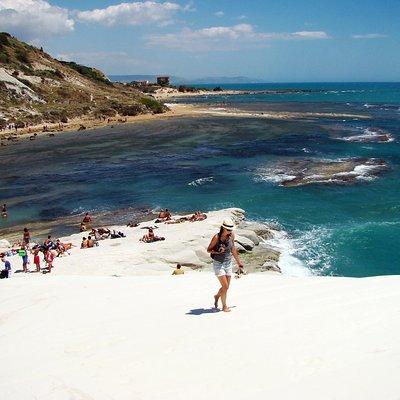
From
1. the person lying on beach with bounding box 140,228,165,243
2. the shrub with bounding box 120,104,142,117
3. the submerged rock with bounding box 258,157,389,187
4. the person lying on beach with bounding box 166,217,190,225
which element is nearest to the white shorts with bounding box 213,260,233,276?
the person lying on beach with bounding box 140,228,165,243

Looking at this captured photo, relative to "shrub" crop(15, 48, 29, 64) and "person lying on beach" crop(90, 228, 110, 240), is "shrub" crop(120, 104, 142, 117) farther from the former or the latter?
"person lying on beach" crop(90, 228, 110, 240)

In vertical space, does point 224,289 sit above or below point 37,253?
above

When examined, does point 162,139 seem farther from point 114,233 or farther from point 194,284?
point 194,284

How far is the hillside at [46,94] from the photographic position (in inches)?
3078

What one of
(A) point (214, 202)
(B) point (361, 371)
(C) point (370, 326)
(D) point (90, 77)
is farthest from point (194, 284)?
(D) point (90, 77)

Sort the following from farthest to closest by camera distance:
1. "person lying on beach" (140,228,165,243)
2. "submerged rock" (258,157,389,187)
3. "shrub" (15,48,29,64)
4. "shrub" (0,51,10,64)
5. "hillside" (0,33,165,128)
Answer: "shrub" (15,48,29,64), "shrub" (0,51,10,64), "hillside" (0,33,165,128), "submerged rock" (258,157,389,187), "person lying on beach" (140,228,165,243)

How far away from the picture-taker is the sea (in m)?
23.7

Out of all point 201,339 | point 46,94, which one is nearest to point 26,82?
point 46,94

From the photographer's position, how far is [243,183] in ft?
123

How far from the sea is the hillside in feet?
38.6

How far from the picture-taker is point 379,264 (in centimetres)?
2050

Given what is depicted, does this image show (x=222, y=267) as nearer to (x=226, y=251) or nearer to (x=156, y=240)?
(x=226, y=251)

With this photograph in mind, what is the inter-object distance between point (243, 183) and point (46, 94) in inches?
2406

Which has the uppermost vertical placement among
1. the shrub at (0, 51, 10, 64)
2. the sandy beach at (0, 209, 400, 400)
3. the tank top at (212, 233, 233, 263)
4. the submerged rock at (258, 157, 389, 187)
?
the shrub at (0, 51, 10, 64)
